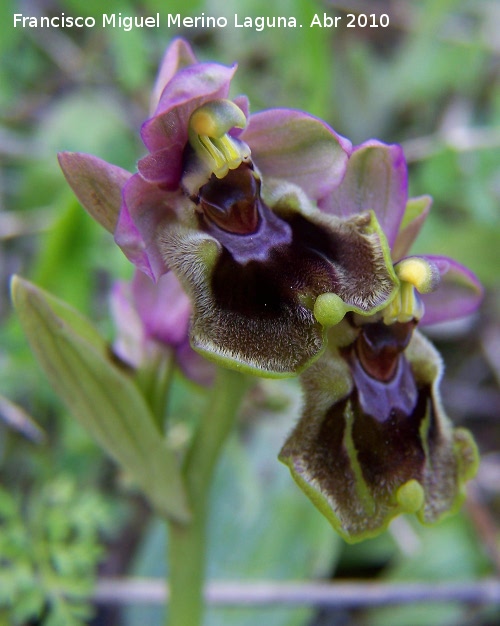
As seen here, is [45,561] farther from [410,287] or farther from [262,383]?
[410,287]

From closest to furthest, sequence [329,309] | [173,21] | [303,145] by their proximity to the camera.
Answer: [329,309], [303,145], [173,21]

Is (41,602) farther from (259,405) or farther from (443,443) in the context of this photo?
(443,443)

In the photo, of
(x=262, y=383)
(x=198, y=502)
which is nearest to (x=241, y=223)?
A: (x=198, y=502)

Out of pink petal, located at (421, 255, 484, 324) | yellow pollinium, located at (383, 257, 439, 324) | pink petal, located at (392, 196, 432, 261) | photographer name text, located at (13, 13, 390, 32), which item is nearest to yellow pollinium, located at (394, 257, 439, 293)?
yellow pollinium, located at (383, 257, 439, 324)

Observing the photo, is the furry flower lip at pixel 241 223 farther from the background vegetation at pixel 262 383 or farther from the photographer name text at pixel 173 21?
the photographer name text at pixel 173 21

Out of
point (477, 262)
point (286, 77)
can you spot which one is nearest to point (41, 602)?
point (477, 262)
